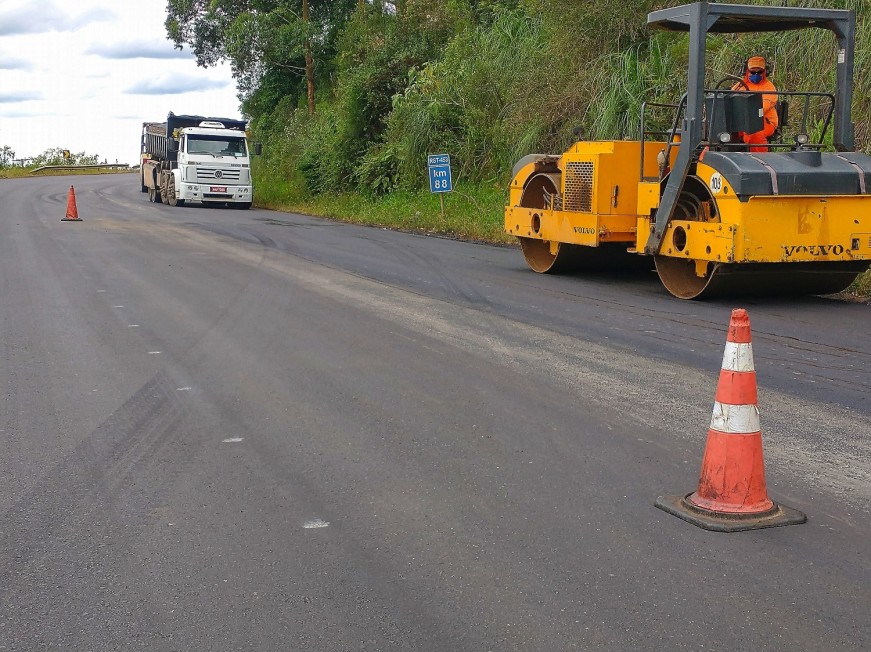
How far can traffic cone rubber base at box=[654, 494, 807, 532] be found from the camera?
4.65m

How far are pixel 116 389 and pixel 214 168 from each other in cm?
2756

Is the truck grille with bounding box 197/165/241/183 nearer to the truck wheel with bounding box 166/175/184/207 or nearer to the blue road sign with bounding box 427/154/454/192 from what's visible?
the truck wheel with bounding box 166/175/184/207

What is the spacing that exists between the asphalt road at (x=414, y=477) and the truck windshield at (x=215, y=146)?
24015 mm

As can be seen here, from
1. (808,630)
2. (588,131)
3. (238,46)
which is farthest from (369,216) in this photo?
(808,630)

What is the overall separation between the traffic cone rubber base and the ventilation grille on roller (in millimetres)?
8302

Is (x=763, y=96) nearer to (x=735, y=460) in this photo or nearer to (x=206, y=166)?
(x=735, y=460)

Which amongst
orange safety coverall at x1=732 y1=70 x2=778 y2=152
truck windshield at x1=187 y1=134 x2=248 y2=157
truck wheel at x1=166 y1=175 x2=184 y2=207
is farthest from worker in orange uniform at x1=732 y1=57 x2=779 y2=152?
truck wheel at x1=166 y1=175 x2=184 y2=207

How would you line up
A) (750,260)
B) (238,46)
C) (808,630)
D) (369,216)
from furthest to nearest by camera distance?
(238,46) < (369,216) < (750,260) < (808,630)

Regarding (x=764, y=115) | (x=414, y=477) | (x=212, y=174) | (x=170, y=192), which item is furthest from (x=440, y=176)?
(x=414, y=477)

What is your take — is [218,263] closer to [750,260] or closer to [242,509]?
[750,260]

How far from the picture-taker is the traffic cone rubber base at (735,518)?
15.3 feet

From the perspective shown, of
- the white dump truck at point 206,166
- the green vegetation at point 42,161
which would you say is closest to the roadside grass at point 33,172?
the green vegetation at point 42,161

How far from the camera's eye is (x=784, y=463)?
5.57 m

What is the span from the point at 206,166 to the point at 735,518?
30946 millimetres
